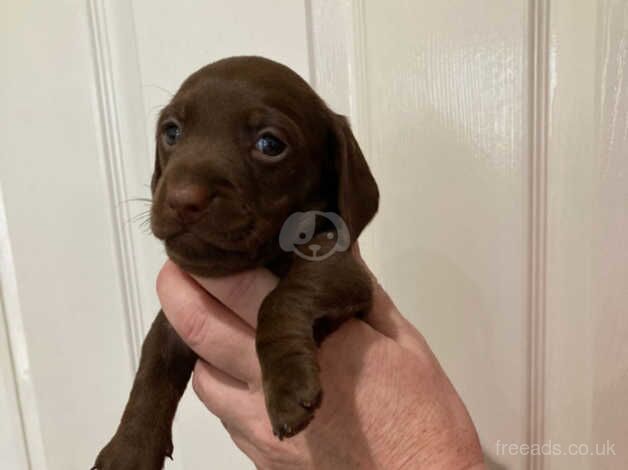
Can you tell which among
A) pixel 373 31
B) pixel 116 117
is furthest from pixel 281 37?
pixel 116 117

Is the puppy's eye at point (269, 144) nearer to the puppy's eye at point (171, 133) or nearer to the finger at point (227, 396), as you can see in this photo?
the puppy's eye at point (171, 133)

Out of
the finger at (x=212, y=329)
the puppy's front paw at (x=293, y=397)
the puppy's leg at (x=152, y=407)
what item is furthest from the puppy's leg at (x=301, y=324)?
the puppy's leg at (x=152, y=407)

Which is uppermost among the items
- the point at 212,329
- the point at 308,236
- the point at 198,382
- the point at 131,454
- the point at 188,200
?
the point at 188,200

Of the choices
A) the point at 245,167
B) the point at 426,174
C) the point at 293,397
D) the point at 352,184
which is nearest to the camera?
the point at 293,397

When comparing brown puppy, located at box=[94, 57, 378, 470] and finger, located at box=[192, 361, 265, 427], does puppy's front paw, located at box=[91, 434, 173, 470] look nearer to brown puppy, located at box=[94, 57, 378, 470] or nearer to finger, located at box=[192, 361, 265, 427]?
brown puppy, located at box=[94, 57, 378, 470]

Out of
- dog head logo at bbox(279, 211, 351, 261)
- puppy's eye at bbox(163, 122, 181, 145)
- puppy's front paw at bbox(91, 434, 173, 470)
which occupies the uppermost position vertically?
puppy's eye at bbox(163, 122, 181, 145)

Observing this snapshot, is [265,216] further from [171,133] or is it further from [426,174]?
[426,174]

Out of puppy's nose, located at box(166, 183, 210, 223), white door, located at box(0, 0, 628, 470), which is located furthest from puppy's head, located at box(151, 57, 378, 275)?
white door, located at box(0, 0, 628, 470)

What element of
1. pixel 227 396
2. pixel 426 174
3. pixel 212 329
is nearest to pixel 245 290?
pixel 212 329
